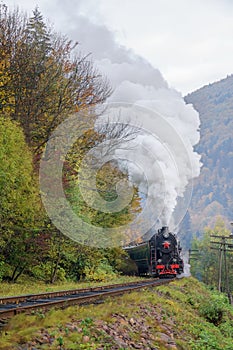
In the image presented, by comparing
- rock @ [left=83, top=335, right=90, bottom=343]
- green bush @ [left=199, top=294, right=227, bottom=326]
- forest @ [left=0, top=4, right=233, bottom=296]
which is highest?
forest @ [left=0, top=4, right=233, bottom=296]

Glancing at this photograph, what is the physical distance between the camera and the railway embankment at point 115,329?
7250 mm

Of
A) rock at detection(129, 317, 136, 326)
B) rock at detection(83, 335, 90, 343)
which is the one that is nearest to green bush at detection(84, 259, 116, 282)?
rock at detection(129, 317, 136, 326)

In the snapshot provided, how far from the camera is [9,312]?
353 inches

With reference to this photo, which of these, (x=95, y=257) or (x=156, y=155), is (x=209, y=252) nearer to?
→ (x=156, y=155)

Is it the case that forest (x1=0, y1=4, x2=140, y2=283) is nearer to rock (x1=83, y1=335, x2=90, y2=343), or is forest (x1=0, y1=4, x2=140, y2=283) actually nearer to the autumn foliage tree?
the autumn foliage tree

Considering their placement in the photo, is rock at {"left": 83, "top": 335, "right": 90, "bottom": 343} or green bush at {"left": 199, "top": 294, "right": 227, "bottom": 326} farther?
green bush at {"left": 199, "top": 294, "right": 227, "bottom": 326}

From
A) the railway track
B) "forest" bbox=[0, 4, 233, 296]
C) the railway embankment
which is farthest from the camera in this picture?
"forest" bbox=[0, 4, 233, 296]

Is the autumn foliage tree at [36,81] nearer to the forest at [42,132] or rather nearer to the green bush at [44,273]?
the forest at [42,132]

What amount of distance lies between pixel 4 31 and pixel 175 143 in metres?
16.7

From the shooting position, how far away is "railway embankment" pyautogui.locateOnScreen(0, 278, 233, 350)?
285 inches

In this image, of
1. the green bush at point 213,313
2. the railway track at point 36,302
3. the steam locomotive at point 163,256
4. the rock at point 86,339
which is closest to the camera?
the rock at point 86,339

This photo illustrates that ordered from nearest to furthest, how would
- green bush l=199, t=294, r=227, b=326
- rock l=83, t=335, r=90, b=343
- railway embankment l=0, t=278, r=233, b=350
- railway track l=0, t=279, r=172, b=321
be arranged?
railway embankment l=0, t=278, r=233, b=350
rock l=83, t=335, r=90, b=343
railway track l=0, t=279, r=172, b=321
green bush l=199, t=294, r=227, b=326

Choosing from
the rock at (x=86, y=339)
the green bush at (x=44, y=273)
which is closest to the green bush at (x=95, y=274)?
the green bush at (x=44, y=273)

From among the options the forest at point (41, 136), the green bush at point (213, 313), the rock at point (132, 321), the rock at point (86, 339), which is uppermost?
the forest at point (41, 136)
